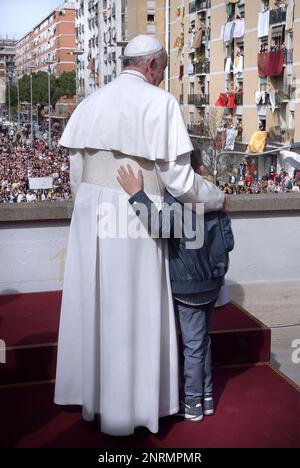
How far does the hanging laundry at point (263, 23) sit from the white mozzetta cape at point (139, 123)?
1119 inches

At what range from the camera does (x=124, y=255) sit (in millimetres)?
2281

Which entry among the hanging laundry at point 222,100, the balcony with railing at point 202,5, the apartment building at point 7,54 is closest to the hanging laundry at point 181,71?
the balcony with railing at point 202,5

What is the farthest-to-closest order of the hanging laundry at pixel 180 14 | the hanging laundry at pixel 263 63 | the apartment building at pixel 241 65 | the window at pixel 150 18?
the window at pixel 150 18 < the hanging laundry at pixel 180 14 < the hanging laundry at pixel 263 63 < the apartment building at pixel 241 65

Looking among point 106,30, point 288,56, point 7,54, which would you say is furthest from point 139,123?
point 7,54

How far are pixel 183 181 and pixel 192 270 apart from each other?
0.34 meters

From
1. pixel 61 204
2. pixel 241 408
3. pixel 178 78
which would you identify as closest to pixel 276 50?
pixel 178 78

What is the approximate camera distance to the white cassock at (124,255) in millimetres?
2227

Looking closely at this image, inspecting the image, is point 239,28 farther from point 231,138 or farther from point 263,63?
point 231,138

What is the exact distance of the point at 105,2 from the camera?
2026 inches

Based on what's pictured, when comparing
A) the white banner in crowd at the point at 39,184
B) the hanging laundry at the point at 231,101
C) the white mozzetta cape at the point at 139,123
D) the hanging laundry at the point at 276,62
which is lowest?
the white banner in crowd at the point at 39,184

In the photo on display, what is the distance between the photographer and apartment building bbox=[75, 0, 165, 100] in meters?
41.9

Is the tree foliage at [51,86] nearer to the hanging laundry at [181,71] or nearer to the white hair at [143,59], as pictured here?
the hanging laundry at [181,71]
